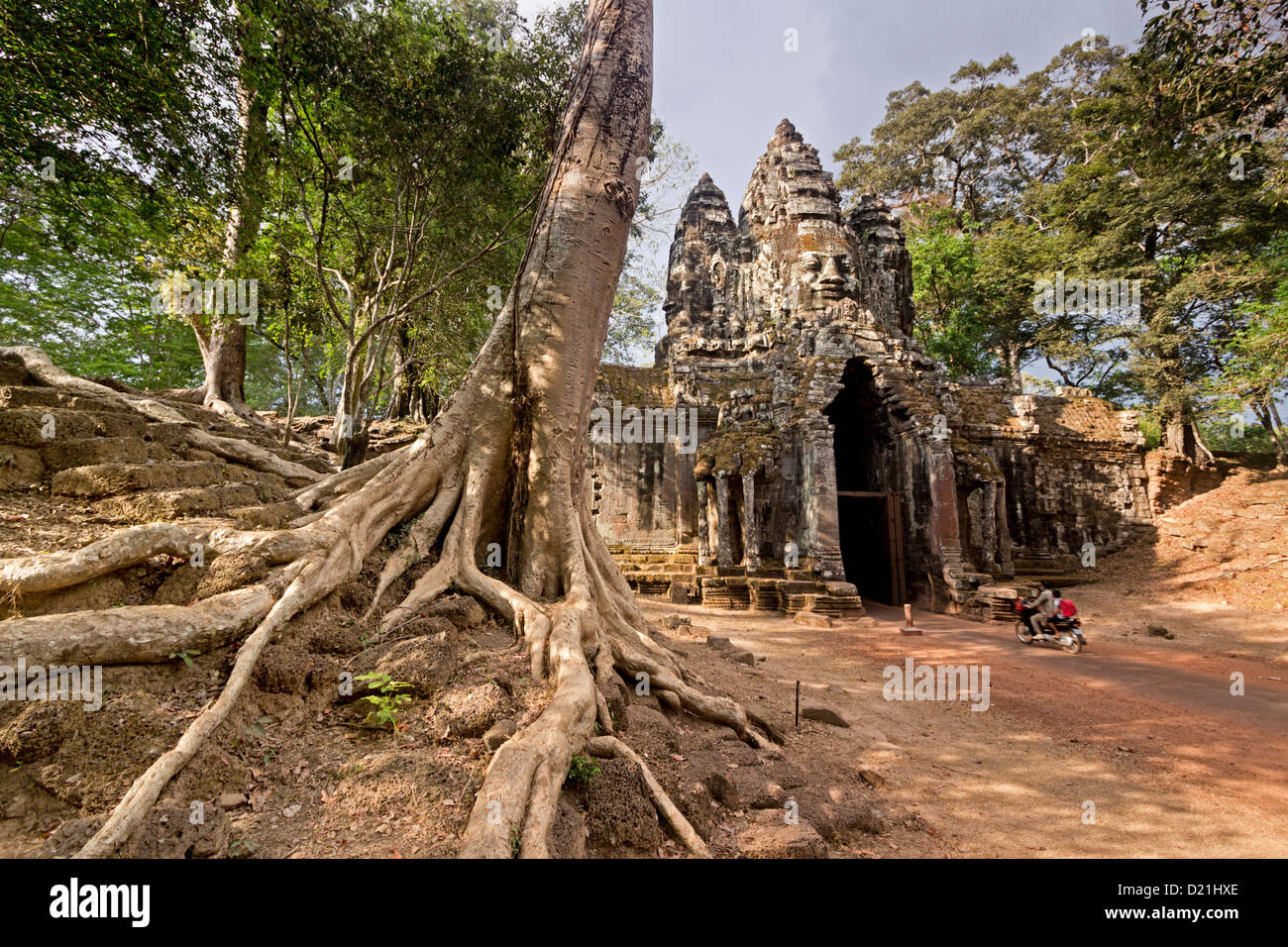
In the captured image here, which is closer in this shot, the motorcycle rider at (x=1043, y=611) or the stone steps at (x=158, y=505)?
the stone steps at (x=158, y=505)

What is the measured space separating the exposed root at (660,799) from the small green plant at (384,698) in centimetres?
101

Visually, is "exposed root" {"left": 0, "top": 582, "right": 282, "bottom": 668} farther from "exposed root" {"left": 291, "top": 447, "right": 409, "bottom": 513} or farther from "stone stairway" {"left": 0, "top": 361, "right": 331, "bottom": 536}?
"exposed root" {"left": 291, "top": 447, "right": 409, "bottom": 513}

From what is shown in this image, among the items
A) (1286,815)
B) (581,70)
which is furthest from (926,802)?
(581,70)

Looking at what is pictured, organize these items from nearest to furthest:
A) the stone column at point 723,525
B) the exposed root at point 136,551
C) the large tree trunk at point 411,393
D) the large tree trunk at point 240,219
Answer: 1. the exposed root at point 136,551
2. the large tree trunk at point 240,219
3. the stone column at point 723,525
4. the large tree trunk at point 411,393

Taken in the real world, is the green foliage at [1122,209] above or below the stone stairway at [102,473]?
above

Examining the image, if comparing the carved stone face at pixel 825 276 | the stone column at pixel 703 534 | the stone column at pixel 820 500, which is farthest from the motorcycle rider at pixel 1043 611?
the carved stone face at pixel 825 276

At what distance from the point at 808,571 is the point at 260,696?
35.8 ft

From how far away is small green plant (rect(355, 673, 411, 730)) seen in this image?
2.63 m

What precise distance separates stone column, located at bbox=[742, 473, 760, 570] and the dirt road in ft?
14.4

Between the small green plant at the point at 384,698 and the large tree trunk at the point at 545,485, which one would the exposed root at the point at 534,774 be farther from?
the small green plant at the point at 384,698

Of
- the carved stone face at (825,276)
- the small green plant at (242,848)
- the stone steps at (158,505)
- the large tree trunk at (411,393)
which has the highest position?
the carved stone face at (825,276)

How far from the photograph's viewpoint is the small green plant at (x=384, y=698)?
8.63ft

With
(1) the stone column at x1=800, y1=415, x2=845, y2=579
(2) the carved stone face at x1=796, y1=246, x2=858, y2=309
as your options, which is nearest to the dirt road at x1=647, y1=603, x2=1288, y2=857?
(1) the stone column at x1=800, y1=415, x2=845, y2=579

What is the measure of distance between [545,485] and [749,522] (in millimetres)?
9146
